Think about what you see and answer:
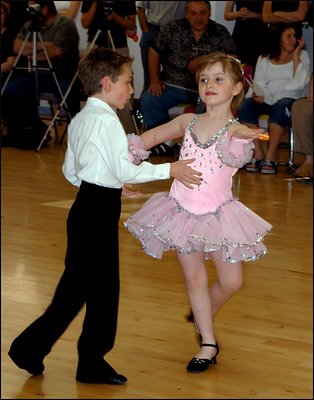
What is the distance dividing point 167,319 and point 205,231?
0.66m

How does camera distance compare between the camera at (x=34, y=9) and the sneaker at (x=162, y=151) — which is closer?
the sneaker at (x=162, y=151)

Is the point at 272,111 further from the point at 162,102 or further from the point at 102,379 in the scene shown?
the point at 102,379

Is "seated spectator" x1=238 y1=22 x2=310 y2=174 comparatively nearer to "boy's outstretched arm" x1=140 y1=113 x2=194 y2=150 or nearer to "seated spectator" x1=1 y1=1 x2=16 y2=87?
"seated spectator" x1=1 y1=1 x2=16 y2=87

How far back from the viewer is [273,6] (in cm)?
687

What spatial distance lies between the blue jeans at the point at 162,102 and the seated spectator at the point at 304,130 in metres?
0.74

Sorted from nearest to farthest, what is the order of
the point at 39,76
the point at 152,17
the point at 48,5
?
the point at 152,17 < the point at 48,5 < the point at 39,76

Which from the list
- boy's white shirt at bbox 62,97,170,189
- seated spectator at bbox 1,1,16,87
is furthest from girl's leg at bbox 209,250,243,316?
seated spectator at bbox 1,1,16,87

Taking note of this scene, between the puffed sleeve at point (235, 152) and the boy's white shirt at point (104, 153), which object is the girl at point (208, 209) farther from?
the boy's white shirt at point (104, 153)

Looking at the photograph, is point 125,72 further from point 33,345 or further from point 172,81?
point 172,81

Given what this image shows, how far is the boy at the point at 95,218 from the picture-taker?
2.77 meters

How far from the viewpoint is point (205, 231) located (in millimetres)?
2963

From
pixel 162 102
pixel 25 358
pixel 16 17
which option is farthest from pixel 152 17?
pixel 25 358

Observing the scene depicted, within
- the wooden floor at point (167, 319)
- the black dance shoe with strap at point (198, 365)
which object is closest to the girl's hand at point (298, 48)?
the wooden floor at point (167, 319)

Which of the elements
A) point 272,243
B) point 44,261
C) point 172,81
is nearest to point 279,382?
point 44,261
